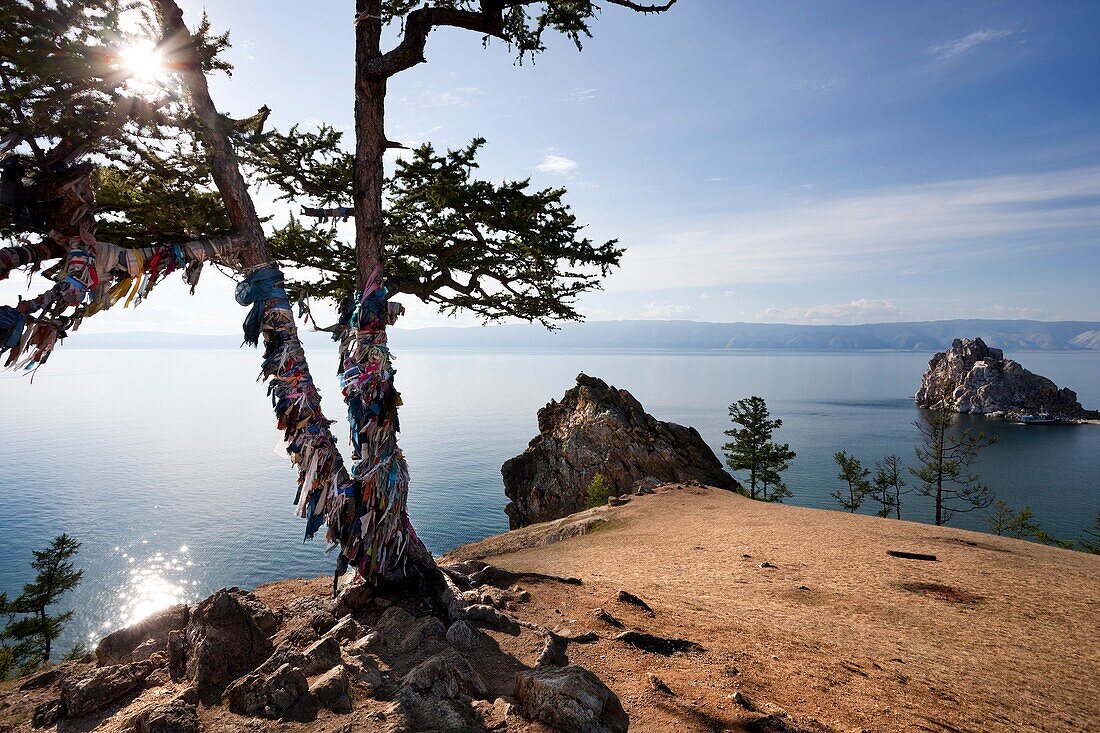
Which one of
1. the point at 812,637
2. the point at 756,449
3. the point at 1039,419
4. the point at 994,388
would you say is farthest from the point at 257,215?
the point at 994,388

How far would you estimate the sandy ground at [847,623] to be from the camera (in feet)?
17.6

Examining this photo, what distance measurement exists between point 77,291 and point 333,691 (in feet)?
14.6

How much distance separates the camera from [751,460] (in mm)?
41500

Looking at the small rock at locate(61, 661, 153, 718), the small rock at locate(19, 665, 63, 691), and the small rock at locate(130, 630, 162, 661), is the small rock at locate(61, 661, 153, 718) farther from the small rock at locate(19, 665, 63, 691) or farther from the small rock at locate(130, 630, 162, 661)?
the small rock at locate(19, 665, 63, 691)

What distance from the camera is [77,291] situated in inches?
193

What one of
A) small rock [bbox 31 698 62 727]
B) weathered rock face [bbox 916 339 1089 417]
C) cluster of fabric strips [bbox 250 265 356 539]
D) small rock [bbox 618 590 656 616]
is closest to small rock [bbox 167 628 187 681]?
small rock [bbox 31 698 62 727]

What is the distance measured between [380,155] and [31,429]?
140568mm

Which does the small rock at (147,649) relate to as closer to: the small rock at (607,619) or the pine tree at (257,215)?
the pine tree at (257,215)

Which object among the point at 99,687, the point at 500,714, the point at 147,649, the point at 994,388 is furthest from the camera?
the point at 994,388

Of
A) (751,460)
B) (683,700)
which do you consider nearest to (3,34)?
(683,700)

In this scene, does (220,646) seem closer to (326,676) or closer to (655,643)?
(326,676)

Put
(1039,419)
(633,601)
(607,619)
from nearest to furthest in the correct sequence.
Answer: (607,619) → (633,601) → (1039,419)

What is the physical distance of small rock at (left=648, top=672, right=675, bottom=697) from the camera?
5023mm

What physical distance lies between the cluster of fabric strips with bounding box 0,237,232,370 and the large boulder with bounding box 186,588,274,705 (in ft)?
9.83
